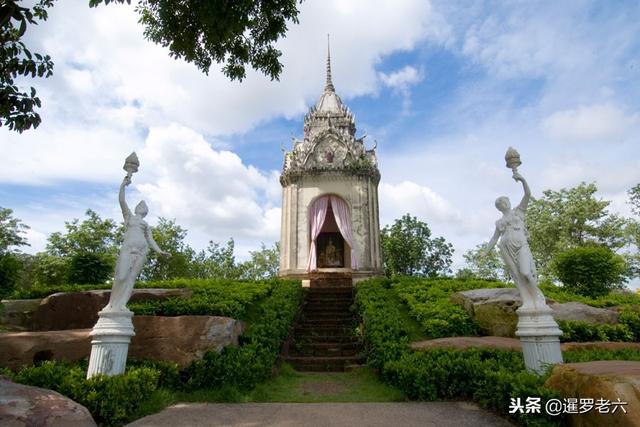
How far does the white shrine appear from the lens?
1845cm

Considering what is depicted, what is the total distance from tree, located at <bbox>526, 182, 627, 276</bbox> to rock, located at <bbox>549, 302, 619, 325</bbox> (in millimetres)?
19008

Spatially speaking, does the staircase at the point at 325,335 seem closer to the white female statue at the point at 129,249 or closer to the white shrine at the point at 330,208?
the white shrine at the point at 330,208

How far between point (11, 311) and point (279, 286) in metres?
7.10

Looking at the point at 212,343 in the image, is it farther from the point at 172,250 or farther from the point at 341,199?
the point at 172,250

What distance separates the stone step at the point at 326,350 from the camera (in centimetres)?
952

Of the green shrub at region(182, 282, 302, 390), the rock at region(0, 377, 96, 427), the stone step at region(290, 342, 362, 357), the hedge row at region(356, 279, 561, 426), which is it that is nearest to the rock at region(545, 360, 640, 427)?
the hedge row at region(356, 279, 561, 426)

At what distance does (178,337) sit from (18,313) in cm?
649

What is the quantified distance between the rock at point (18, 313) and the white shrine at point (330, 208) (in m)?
9.44

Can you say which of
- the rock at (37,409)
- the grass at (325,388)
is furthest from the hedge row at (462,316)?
the rock at (37,409)

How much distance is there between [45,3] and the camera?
232 inches

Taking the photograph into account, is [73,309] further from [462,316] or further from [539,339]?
[539,339]

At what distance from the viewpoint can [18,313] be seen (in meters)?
10.7

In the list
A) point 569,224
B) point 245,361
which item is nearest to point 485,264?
point 569,224

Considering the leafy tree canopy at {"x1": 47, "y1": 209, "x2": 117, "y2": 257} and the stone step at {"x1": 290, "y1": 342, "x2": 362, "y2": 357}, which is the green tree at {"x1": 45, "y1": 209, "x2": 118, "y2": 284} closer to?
the leafy tree canopy at {"x1": 47, "y1": 209, "x2": 117, "y2": 257}
